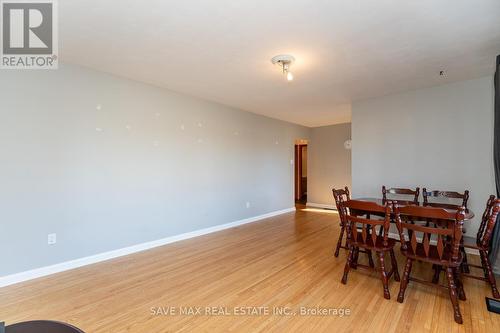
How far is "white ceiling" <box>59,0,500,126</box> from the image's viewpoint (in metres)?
2.04

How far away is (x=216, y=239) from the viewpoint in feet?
14.0

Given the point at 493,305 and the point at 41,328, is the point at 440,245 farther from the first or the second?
the point at 41,328

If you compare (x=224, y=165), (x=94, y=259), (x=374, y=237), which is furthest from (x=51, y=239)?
(x=374, y=237)

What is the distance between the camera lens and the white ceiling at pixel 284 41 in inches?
80.4

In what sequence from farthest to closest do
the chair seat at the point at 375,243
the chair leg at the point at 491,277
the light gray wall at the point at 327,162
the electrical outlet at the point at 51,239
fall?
the light gray wall at the point at 327,162, the electrical outlet at the point at 51,239, the chair seat at the point at 375,243, the chair leg at the point at 491,277

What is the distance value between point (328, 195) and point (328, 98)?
3.47 m

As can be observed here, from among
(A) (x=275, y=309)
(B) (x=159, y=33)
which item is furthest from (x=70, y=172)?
(A) (x=275, y=309)

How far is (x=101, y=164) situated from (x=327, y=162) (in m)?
5.83

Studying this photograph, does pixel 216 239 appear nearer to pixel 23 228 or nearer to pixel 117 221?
pixel 117 221

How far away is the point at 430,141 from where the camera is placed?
12.9ft

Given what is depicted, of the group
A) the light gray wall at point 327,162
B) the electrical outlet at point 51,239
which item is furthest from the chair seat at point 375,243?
the light gray wall at point 327,162

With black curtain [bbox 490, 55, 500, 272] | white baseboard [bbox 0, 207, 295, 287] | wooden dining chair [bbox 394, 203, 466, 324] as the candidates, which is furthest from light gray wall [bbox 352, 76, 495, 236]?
white baseboard [bbox 0, 207, 295, 287]

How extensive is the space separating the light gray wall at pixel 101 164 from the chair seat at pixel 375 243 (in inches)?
112

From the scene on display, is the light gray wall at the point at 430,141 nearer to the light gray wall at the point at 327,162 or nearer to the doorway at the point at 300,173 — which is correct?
the light gray wall at the point at 327,162
